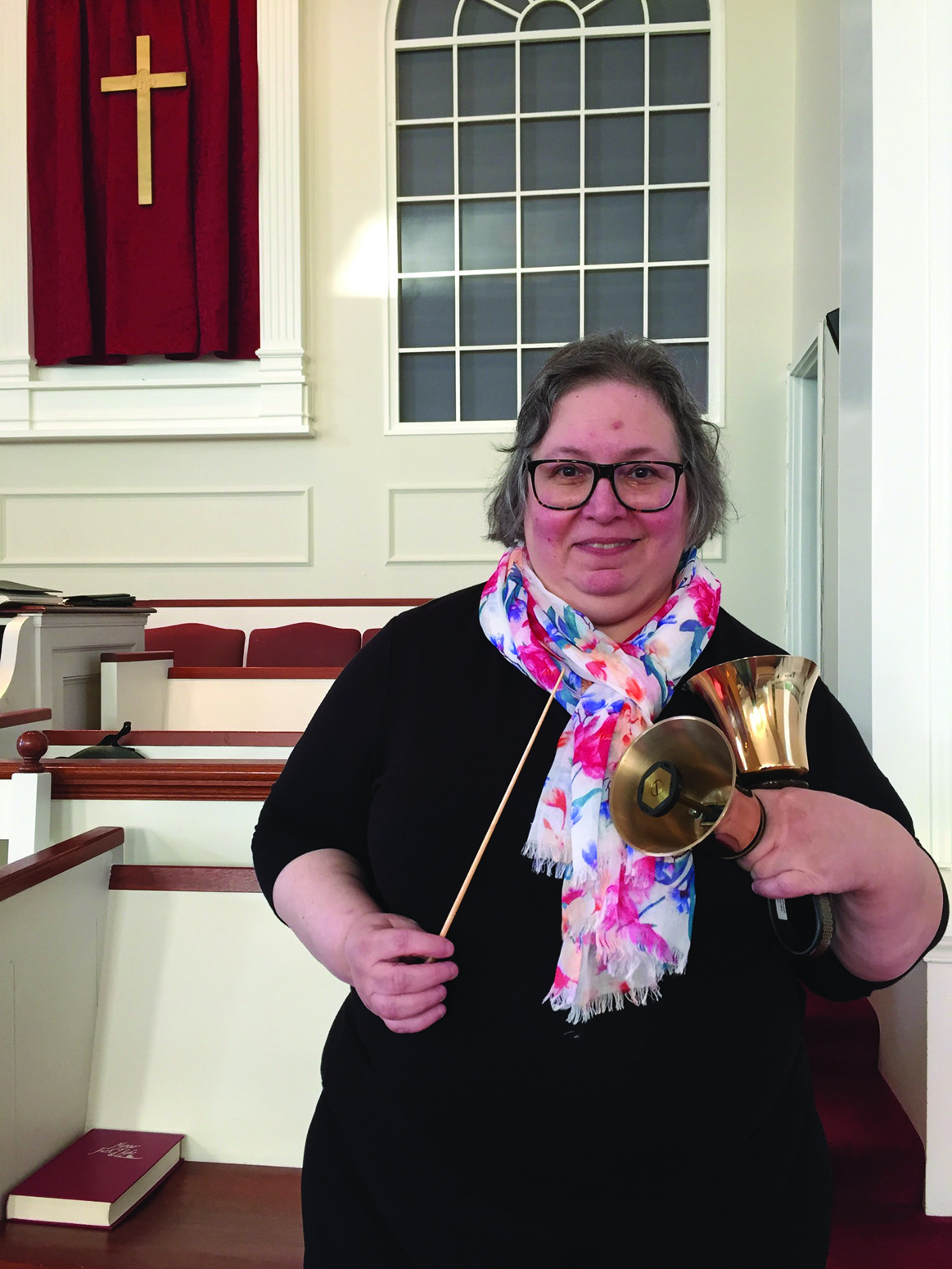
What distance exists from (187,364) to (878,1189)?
544 centimetres

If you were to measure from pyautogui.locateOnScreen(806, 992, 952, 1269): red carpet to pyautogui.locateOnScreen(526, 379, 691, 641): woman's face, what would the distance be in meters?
1.09

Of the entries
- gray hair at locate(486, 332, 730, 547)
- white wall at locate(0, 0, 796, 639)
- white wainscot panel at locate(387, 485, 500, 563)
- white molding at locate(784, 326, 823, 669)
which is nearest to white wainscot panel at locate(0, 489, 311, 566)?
white wall at locate(0, 0, 796, 639)

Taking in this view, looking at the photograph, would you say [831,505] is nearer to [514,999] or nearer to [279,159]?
[279,159]

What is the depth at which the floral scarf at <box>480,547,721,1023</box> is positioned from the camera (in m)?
0.98

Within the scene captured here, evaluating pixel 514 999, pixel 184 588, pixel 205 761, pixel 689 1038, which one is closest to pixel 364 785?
pixel 514 999

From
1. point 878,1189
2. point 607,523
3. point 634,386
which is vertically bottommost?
point 878,1189

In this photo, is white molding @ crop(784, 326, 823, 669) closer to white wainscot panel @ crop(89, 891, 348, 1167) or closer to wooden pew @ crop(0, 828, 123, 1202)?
white wainscot panel @ crop(89, 891, 348, 1167)

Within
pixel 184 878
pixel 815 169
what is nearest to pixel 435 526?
pixel 815 169

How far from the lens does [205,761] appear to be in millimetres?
1800

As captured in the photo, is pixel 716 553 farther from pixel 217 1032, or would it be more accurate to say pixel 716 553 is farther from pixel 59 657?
pixel 217 1032

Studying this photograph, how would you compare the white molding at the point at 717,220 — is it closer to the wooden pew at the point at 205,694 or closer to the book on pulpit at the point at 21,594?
the wooden pew at the point at 205,694

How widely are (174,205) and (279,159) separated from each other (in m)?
0.64

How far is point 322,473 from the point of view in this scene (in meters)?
5.95

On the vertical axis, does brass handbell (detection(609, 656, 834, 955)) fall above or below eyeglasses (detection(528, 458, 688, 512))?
below
